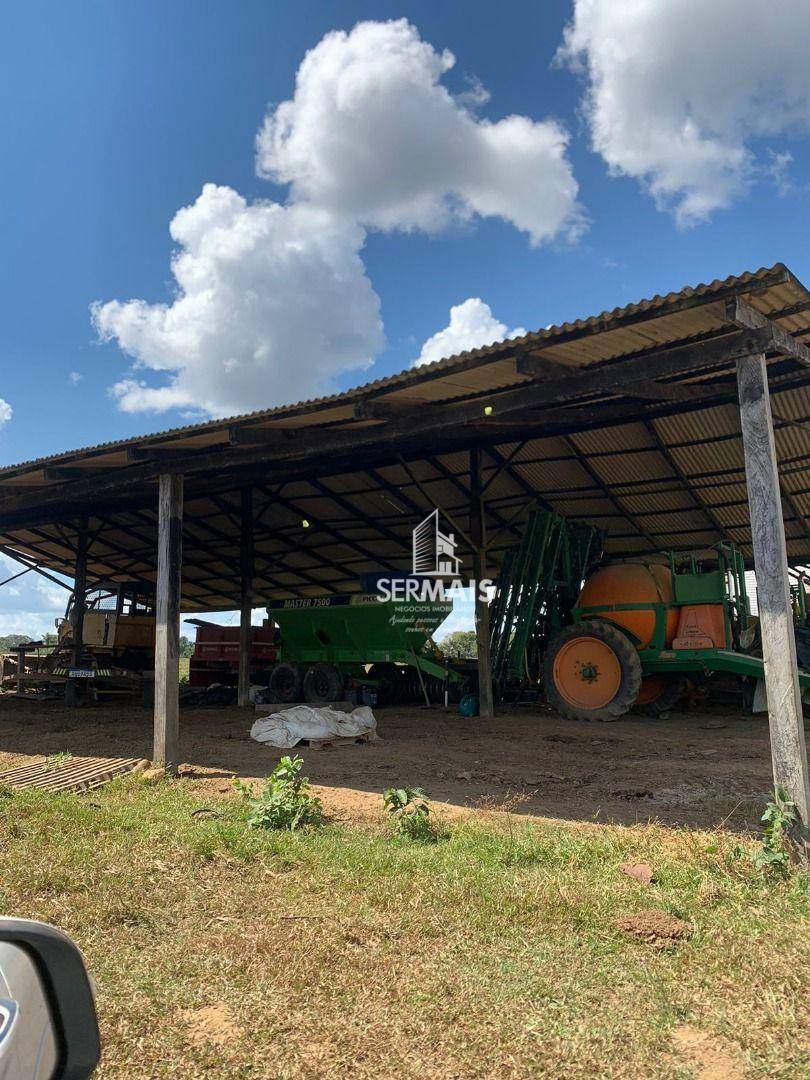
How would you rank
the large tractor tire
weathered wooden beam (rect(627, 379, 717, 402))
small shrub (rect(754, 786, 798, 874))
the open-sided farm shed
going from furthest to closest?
the large tractor tire → weathered wooden beam (rect(627, 379, 717, 402)) → the open-sided farm shed → small shrub (rect(754, 786, 798, 874))

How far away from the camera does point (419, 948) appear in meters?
3.28

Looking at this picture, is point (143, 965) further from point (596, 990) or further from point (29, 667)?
point (29, 667)

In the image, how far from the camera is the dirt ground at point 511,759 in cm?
597

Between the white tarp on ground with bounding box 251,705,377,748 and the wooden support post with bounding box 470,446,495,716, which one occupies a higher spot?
the wooden support post with bounding box 470,446,495,716

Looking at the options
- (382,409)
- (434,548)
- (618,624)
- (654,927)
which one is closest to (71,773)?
(382,409)

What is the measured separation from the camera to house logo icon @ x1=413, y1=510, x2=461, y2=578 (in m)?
15.0

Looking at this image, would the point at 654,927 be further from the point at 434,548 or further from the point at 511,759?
the point at 434,548

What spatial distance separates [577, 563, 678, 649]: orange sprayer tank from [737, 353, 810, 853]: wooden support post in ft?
20.6

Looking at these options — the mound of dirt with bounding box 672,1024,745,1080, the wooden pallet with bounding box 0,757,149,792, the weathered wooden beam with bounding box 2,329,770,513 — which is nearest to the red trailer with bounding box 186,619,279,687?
the weathered wooden beam with bounding box 2,329,770,513

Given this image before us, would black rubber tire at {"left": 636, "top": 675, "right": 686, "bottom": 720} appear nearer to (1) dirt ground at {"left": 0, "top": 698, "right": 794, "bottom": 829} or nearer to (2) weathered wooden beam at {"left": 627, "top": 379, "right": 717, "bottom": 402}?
(1) dirt ground at {"left": 0, "top": 698, "right": 794, "bottom": 829}

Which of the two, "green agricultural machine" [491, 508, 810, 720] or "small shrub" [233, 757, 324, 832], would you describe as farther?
"green agricultural machine" [491, 508, 810, 720]

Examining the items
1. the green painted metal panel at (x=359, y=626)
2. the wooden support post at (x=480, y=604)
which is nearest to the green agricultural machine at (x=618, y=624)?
the wooden support post at (x=480, y=604)

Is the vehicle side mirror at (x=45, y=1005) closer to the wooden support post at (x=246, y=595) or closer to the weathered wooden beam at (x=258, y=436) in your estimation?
the weathered wooden beam at (x=258, y=436)

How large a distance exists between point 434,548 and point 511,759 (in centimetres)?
742
